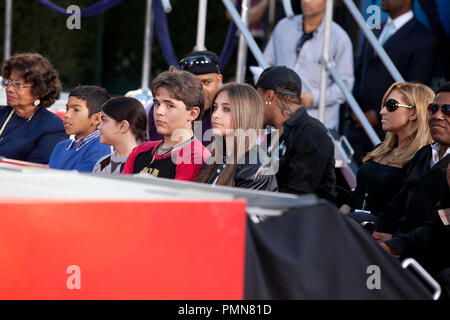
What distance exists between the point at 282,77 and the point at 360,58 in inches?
86.0

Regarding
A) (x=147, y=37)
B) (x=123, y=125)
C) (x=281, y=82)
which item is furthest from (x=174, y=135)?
(x=147, y=37)

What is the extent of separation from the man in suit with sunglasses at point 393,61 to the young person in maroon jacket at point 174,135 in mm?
2134

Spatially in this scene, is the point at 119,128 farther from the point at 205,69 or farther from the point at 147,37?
the point at 147,37

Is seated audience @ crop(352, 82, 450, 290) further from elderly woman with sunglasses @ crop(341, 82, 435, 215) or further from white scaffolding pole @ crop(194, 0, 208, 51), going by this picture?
white scaffolding pole @ crop(194, 0, 208, 51)

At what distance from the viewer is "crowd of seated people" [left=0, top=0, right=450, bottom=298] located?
3777 mm

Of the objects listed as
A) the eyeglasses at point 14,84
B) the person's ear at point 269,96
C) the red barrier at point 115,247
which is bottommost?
the red barrier at point 115,247

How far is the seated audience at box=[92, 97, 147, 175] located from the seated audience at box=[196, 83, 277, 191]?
31.5 inches

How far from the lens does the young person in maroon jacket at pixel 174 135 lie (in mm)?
3957

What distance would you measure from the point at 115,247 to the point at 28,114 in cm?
335

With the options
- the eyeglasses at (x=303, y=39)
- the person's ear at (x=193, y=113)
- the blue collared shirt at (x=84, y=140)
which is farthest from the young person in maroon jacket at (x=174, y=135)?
the eyeglasses at (x=303, y=39)

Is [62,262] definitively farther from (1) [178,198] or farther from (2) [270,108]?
(2) [270,108]

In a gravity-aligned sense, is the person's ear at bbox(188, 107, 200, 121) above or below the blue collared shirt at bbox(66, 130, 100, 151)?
above

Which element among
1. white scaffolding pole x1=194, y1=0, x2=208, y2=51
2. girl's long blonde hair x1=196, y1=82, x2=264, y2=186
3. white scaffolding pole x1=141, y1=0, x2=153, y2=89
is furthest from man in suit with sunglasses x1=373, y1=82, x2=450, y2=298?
white scaffolding pole x1=141, y1=0, x2=153, y2=89

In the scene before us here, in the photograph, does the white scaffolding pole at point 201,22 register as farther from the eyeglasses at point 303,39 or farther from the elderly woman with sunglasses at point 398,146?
the elderly woman with sunglasses at point 398,146
